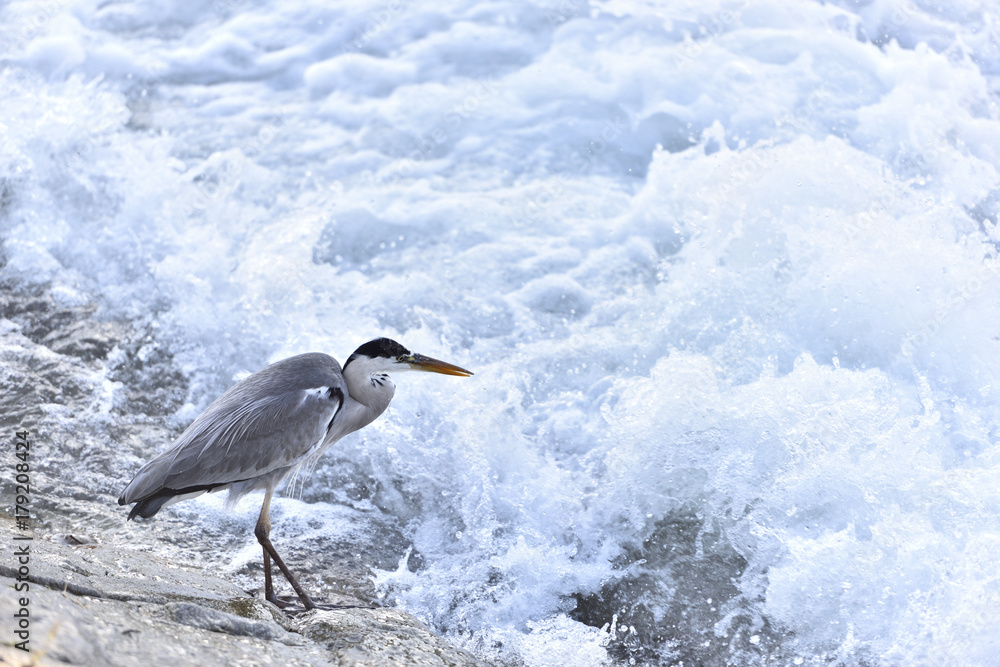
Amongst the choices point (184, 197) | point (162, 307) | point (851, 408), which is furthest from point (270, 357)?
point (851, 408)

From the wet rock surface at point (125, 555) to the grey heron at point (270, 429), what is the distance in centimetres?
27

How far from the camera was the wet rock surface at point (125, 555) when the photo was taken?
8.04 ft

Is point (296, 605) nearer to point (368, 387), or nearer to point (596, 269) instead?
point (368, 387)

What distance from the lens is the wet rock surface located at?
2449 millimetres

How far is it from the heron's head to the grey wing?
0.57ft

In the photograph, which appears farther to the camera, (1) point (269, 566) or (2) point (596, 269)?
(2) point (596, 269)

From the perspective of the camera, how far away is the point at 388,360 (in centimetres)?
382

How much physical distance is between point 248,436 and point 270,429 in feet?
0.30

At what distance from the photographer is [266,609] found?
3.16m
